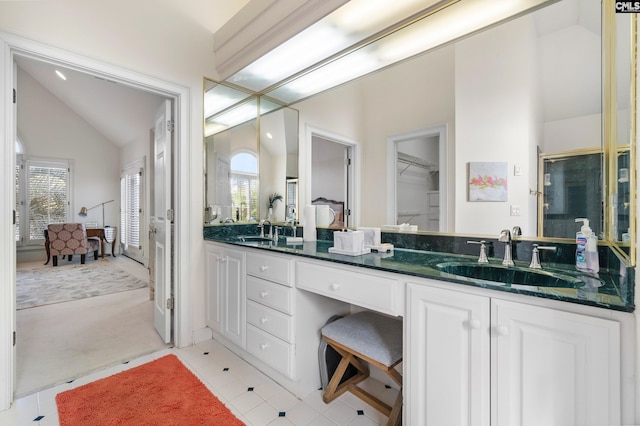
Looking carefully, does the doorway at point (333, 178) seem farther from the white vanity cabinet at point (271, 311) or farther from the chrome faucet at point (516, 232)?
the chrome faucet at point (516, 232)

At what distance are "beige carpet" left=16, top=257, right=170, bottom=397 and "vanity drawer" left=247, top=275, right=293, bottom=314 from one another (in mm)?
1082

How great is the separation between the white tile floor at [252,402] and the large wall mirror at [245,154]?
120cm

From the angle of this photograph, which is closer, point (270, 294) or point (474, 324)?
point (474, 324)

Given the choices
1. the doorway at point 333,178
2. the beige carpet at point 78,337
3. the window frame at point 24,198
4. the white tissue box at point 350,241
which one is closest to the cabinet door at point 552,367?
the white tissue box at point 350,241

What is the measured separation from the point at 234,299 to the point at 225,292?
0.46 feet

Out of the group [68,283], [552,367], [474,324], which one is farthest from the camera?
[68,283]

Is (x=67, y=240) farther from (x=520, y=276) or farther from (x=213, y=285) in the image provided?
(x=520, y=276)

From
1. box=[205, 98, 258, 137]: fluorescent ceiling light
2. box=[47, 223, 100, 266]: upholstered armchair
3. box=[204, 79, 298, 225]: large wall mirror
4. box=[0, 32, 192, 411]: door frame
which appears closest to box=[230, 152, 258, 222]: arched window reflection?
box=[204, 79, 298, 225]: large wall mirror

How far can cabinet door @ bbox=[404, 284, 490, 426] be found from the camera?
3.29 ft

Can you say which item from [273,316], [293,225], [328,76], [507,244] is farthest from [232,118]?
[507,244]

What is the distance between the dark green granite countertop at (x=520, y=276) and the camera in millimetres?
813

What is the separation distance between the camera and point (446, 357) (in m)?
1.08

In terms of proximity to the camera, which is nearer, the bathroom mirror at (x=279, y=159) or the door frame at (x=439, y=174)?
the door frame at (x=439, y=174)

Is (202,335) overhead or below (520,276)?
below
